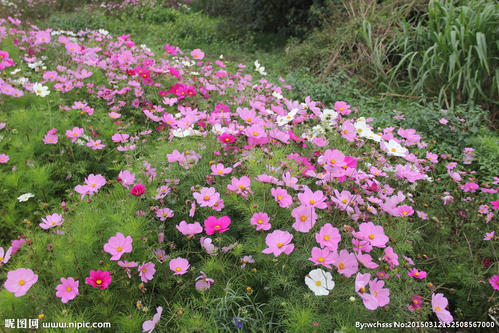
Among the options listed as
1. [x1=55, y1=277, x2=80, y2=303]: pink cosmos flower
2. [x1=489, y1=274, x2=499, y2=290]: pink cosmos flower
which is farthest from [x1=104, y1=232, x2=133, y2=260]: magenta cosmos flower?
[x1=489, y1=274, x2=499, y2=290]: pink cosmos flower

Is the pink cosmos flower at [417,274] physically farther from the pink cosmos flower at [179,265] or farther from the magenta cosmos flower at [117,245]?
the magenta cosmos flower at [117,245]

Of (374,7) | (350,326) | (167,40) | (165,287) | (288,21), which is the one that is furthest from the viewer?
(288,21)

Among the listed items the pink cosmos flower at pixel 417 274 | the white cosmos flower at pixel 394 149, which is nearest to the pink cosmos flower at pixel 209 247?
the pink cosmos flower at pixel 417 274

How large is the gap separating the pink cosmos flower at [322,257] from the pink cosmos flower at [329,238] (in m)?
0.02

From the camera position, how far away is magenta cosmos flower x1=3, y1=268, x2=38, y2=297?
1.07m

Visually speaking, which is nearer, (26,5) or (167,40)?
(167,40)

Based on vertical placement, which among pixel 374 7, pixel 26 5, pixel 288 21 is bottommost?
pixel 26 5

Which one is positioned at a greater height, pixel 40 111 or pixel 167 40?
pixel 40 111

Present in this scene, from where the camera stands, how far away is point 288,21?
23.4 ft

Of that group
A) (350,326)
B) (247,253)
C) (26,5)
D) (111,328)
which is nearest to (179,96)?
(247,253)

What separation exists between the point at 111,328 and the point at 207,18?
859 centimetres

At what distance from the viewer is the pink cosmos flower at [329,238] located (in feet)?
3.66

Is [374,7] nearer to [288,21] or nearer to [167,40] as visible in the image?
[288,21]

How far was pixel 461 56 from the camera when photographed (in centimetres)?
365
